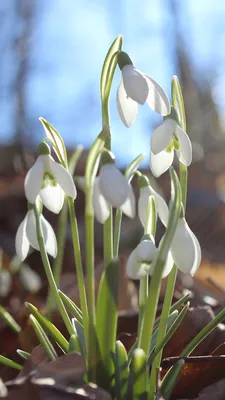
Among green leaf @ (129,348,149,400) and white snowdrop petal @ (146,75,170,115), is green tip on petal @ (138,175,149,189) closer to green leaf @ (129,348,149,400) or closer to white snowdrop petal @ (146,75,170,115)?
white snowdrop petal @ (146,75,170,115)

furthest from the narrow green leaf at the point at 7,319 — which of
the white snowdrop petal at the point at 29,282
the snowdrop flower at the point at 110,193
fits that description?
the white snowdrop petal at the point at 29,282

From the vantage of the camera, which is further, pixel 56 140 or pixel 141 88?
pixel 56 140

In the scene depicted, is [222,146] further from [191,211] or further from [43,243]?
[43,243]

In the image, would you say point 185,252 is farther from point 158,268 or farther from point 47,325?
point 47,325

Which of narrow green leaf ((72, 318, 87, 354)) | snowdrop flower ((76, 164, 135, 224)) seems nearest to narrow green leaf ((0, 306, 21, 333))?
narrow green leaf ((72, 318, 87, 354))

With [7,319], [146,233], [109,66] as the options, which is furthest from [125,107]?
[7,319]

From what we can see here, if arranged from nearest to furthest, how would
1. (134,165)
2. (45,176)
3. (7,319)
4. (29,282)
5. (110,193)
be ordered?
(110,193) → (45,176) → (134,165) → (7,319) → (29,282)
